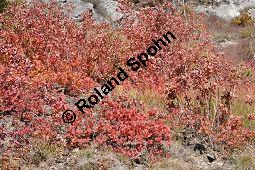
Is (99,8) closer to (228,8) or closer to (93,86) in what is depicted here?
(228,8)

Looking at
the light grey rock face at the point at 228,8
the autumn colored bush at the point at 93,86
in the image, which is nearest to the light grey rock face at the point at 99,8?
the light grey rock face at the point at 228,8

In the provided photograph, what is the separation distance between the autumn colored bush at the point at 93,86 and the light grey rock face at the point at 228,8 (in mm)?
19179

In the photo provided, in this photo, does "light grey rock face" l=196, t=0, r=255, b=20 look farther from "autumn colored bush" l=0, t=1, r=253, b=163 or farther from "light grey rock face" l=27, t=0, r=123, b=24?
"autumn colored bush" l=0, t=1, r=253, b=163

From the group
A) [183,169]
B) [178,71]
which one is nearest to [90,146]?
[183,169]

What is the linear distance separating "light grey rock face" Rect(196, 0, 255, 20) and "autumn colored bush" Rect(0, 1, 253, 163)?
62.9 feet

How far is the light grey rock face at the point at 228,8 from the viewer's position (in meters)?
33.5

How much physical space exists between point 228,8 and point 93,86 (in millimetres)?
22828

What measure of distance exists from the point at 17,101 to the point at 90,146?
7.46 feet

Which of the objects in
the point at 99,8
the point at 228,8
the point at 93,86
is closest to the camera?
the point at 93,86

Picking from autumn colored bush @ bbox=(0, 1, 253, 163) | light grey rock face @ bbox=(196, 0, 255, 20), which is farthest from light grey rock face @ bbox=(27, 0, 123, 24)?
autumn colored bush @ bbox=(0, 1, 253, 163)

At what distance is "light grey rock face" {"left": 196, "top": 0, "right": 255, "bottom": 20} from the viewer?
Result: 33531 millimetres

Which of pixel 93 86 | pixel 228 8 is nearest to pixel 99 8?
pixel 228 8

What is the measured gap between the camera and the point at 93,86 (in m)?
13.7

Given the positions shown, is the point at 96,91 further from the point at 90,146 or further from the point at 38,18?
the point at 38,18
